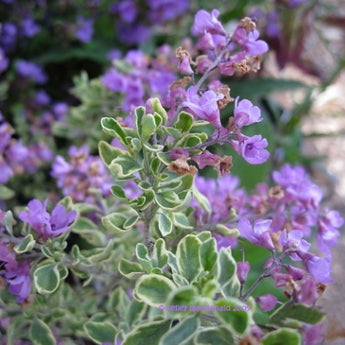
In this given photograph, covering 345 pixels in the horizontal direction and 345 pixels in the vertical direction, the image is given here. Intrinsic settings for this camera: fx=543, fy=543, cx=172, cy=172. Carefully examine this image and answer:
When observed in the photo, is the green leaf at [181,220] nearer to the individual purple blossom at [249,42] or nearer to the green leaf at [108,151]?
the green leaf at [108,151]

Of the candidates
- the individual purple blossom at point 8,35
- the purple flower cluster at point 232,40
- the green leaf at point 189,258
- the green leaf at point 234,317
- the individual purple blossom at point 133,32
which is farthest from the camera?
the individual purple blossom at point 133,32

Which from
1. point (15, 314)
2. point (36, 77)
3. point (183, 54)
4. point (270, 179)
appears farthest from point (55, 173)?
point (270, 179)

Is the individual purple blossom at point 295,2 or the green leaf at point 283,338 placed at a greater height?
the green leaf at point 283,338

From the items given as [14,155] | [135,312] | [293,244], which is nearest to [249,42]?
[293,244]

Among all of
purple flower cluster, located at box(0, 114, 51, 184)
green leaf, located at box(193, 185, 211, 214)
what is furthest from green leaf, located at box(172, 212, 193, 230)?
purple flower cluster, located at box(0, 114, 51, 184)

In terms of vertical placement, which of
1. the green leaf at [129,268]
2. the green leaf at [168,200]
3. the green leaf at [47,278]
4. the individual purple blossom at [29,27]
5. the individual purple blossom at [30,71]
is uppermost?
the green leaf at [168,200]

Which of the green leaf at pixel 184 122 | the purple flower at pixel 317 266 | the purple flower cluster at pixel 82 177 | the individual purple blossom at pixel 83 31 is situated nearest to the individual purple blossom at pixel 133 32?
the individual purple blossom at pixel 83 31

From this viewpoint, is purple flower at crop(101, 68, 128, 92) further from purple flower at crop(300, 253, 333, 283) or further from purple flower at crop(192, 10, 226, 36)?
purple flower at crop(300, 253, 333, 283)
